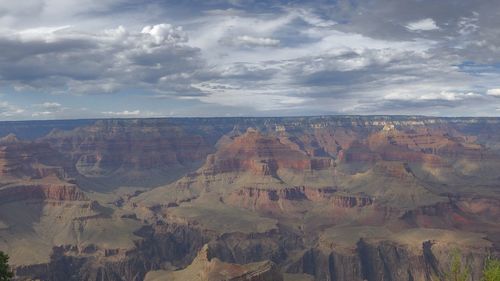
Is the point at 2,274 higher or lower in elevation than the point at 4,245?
higher

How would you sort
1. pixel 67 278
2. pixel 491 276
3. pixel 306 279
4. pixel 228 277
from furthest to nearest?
1. pixel 67 278
2. pixel 306 279
3. pixel 228 277
4. pixel 491 276

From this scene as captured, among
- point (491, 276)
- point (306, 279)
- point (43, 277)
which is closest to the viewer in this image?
point (491, 276)

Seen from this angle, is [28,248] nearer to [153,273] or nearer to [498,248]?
[153,273]

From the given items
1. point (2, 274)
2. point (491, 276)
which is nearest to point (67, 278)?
point (2, 274)

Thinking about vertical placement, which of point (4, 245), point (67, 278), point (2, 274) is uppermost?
point (2, 274)

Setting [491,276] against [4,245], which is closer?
[491,276]

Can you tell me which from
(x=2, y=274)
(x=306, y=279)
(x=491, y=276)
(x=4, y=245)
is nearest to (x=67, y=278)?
(x=4, y=245)

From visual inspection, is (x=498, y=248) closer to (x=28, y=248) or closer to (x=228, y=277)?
(x=228, y=277)

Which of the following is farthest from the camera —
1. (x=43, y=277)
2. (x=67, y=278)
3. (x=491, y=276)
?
(x=67, y=278)

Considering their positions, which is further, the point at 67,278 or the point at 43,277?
the point at 67,278
